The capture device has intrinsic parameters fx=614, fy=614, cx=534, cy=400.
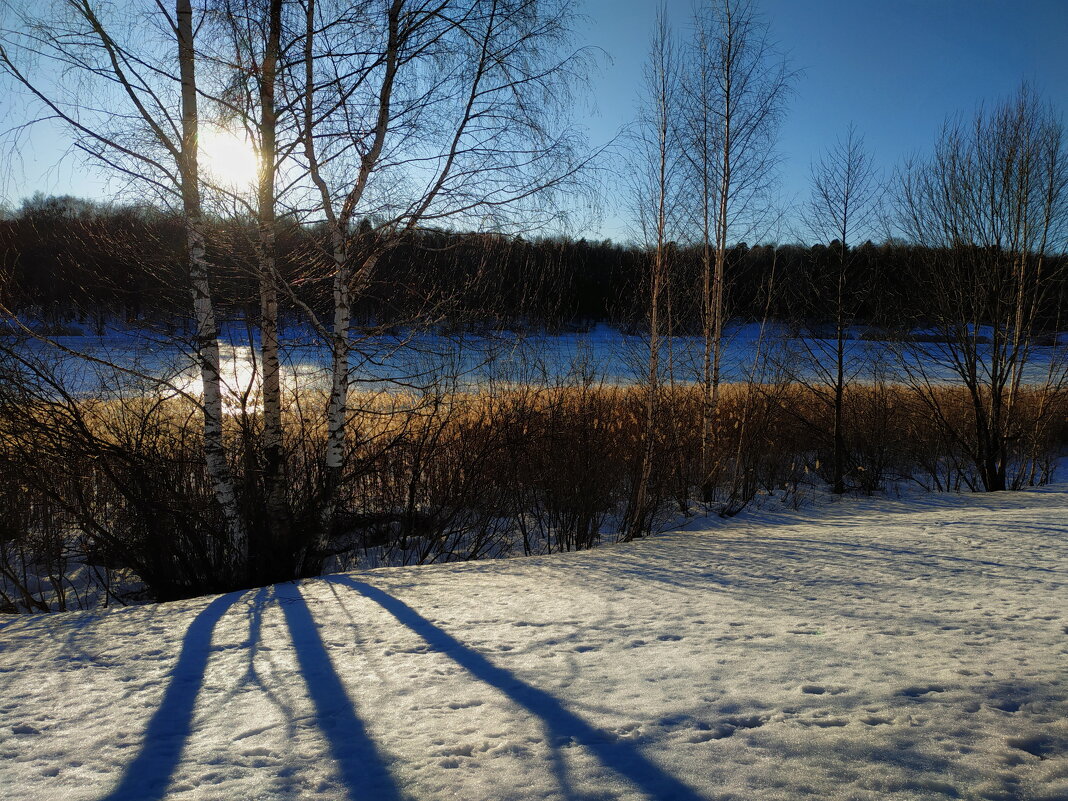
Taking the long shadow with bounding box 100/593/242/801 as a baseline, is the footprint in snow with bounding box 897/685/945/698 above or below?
above

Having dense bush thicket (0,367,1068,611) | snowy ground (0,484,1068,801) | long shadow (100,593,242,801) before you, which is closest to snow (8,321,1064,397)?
dense bush thicket (0,367,1068,611)

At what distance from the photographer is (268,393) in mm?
5539

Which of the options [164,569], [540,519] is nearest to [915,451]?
[540,519]

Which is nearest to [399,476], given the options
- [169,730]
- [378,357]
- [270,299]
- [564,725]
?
[378,357]

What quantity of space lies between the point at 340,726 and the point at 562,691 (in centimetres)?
88

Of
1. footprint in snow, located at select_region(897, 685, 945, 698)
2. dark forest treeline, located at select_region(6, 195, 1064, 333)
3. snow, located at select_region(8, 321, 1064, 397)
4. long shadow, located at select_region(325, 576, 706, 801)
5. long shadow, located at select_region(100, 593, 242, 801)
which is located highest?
dark forest treeline, located at select_region(6, 195, 1064, 333)

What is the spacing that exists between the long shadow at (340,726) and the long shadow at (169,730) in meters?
0.45

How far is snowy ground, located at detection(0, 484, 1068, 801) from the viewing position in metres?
1.95

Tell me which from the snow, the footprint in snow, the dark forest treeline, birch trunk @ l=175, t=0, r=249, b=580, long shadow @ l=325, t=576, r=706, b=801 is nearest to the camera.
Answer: long shadow @ l=325, t=576, r=706, b=801

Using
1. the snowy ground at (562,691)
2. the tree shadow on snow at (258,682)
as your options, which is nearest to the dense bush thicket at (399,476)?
the snowy ground at (562,691)

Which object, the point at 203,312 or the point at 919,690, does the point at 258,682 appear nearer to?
the point at 919,690

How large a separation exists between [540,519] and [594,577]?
348cm

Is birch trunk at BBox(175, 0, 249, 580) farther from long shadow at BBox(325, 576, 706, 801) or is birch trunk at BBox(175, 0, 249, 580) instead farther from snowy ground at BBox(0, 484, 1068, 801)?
long shadow at BBox(325, 576, 706, 801)

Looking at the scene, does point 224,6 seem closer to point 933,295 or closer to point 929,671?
point 929,671
